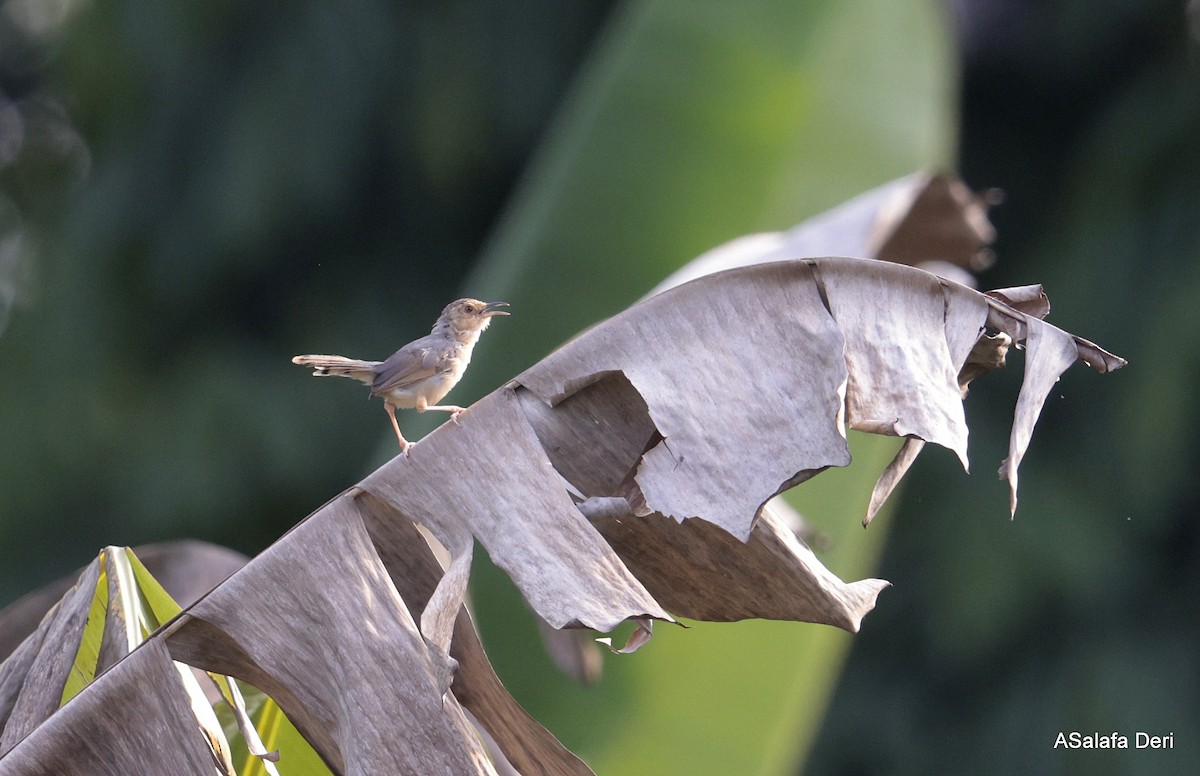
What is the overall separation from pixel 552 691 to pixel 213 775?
6.08ft

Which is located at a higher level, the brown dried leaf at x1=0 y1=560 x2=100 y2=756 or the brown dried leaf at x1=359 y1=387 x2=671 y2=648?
the brown dried leaf at x1=0 y1=560 x2=100 y2=756

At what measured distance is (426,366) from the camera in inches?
95.6

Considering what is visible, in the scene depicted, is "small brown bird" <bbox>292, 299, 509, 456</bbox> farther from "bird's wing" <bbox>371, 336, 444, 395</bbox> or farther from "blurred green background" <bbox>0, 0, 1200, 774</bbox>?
"blurred green background" <bbox>0, 0, 1200, 774</bbox>

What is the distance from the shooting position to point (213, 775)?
1.67 metres

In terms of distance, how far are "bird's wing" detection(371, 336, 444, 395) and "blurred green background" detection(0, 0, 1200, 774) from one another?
4395 millimetres

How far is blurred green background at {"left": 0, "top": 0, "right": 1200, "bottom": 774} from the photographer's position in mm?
7465

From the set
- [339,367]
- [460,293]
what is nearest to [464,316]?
[339,367]

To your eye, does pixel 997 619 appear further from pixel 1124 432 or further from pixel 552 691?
pixel 552 691

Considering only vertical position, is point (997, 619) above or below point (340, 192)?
below

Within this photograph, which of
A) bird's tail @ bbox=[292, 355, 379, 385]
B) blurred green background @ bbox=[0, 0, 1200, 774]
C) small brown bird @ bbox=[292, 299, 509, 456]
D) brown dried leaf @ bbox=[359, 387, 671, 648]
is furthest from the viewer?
blurred green background @ bbox=[0, 0, 1200, 774]

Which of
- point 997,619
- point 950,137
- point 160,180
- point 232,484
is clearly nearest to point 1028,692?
point 997,619

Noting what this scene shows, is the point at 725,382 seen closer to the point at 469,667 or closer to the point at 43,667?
the point at 469,667

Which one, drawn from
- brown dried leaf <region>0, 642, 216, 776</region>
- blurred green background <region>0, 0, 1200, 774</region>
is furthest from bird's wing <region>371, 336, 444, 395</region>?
blurred green background <region>0, 0, 1200, 774</region>

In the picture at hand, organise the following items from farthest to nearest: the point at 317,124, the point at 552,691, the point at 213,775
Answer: the point at 317,124, the point at 552,691, the point at 213,775
